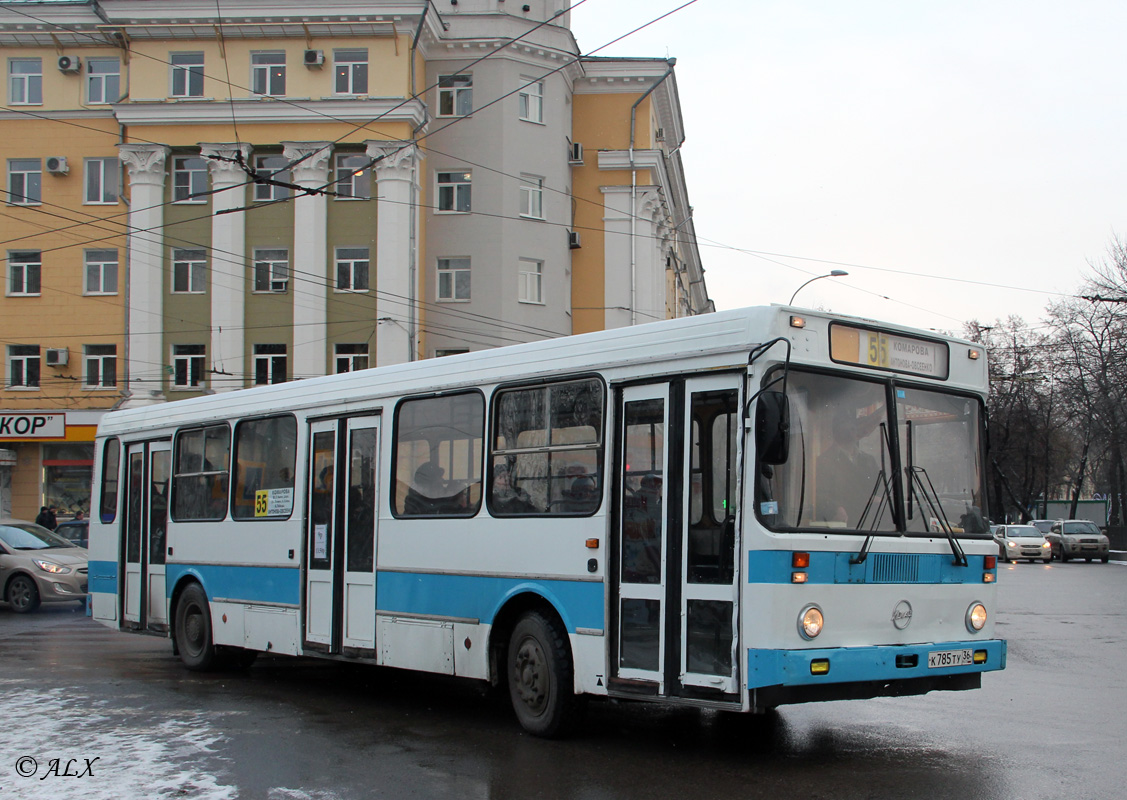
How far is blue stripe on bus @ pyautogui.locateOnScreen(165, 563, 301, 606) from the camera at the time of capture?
11.8 m

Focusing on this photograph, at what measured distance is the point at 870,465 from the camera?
7.94 meters

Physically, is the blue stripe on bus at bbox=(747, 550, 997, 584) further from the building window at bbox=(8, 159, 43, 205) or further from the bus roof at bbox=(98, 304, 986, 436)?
the building window at bbox=(8, 159, 43, 205)

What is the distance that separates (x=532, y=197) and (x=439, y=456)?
33.2 m

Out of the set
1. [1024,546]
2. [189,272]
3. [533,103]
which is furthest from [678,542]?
[1024,546]

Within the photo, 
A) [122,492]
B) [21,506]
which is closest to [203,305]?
[21,506]

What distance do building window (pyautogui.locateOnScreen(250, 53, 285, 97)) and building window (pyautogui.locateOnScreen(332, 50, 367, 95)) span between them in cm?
176

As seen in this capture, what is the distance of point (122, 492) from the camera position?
1477 centimetres

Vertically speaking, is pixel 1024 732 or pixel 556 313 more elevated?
pixel 556 313

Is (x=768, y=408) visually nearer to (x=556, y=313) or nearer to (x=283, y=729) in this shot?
(x=283, y=729)

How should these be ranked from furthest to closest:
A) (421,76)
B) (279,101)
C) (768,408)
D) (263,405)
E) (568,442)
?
1. (421,76)
2. (279,101)
3. (263,405)
4. (568,442)
5. (768,408)

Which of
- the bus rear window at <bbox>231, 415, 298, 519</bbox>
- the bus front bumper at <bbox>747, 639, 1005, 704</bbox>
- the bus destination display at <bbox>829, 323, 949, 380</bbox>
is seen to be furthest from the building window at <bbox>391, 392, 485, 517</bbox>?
the bus front bumper at <bbox>747, 639, 1005, 704</bbox>

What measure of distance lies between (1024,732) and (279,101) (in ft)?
112

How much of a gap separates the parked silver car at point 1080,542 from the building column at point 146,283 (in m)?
34.2

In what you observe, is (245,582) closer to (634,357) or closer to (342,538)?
(342,538)
